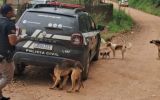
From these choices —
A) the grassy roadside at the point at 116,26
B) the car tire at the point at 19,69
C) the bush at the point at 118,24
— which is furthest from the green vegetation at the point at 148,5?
the car tire at the point at 19,69

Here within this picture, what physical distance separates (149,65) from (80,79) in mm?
4589

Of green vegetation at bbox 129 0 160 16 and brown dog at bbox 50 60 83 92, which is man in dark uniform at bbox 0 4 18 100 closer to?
brown dog at bbox 50 60 83 92

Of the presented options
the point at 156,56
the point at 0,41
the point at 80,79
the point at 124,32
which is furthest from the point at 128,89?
the point at 124,32

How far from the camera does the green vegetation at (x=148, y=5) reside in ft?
139

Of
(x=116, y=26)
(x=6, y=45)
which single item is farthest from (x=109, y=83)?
(x=116, y=26)

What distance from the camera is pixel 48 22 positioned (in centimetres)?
1106

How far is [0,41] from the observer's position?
8.19 metres

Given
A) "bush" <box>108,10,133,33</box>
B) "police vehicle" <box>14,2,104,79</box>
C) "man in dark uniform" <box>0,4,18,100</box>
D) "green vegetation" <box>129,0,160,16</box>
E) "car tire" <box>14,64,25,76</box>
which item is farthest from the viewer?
"green vegetation" <box>129,0,160,16</box>

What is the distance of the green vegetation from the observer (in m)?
42.4

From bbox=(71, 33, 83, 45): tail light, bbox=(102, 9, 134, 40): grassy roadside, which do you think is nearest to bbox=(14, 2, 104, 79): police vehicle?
bbox=(71, 33, 83, 45): tail light

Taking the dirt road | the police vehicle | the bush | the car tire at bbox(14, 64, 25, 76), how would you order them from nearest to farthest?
the dirt road < the police vehicle < the car tire at bbox(14, 64, 25, 76) < the bush

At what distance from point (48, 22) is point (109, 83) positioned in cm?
208

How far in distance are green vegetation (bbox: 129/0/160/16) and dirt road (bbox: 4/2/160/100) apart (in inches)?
1038

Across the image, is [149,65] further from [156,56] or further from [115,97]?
[115,97]
